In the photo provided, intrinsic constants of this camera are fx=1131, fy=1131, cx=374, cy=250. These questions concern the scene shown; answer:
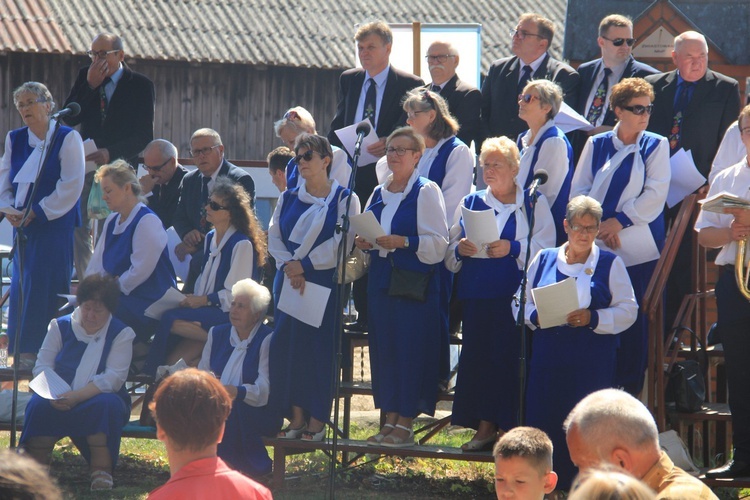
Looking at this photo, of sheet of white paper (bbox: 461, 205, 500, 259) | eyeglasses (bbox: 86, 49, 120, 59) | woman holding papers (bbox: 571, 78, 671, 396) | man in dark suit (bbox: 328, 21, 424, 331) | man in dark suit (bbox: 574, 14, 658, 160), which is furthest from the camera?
eyeglasses (bbox: 86, 49, 120, 59)

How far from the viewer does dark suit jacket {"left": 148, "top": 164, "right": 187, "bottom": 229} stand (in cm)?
927

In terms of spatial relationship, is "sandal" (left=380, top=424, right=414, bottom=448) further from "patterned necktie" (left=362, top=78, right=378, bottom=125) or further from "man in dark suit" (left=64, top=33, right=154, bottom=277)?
"man in dark suit" (left=64, top=33, right=154, bottom=277)

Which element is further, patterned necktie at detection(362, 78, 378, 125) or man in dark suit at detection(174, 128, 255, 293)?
man in dark suit at detection(174, 128, 255, 293)

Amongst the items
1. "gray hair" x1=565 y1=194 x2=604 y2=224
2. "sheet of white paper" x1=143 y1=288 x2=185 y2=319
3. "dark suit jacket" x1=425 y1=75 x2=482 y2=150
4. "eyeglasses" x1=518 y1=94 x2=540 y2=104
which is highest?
"dark suit jacket" x1=425 y1=75 x2=482 y2=150

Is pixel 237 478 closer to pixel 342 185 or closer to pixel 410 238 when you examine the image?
pixel 410 238

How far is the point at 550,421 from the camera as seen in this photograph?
21.5ft

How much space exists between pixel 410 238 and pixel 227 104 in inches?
590

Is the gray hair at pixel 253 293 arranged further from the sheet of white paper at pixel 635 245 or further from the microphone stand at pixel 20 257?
the sheet of white paper at pixel 635 245

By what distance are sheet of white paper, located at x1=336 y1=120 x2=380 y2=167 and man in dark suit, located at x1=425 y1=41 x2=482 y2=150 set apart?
0.60m

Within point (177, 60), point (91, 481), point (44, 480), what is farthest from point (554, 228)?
point (177, 60)

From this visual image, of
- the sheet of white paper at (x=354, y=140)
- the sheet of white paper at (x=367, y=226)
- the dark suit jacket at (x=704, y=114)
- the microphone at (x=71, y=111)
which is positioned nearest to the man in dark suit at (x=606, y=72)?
the dark suit jacket at (x=704, y=114)

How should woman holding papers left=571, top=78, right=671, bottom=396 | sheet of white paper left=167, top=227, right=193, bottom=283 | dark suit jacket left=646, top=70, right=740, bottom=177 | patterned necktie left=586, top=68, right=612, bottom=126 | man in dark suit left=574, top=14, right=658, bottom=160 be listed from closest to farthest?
woman holding papers left=571, top=78, right=671, bottom=396, dark suit jacket left=646, top=70, right=740, bottom=177, man in dark suit left=574, top=14, right=658, bottom=160, patterned necktie left=586, top=68, right=612, bottom=126, sheet of white paper left=167, top=227, right=193, bottom=283

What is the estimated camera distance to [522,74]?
8.29 meters

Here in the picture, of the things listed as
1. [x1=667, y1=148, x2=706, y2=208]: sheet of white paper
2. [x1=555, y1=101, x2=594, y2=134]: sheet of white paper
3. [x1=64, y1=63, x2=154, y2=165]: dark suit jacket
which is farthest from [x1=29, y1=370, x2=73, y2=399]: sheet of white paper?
[x1=667, y1=148, x2=706, y2=208]: sheet of white paper
